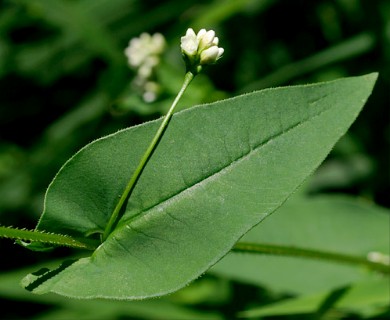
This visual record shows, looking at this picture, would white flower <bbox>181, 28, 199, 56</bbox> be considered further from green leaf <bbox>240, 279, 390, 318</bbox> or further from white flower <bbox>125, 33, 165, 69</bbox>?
white flower <bbox>125, 33, 165, 69</bbox>

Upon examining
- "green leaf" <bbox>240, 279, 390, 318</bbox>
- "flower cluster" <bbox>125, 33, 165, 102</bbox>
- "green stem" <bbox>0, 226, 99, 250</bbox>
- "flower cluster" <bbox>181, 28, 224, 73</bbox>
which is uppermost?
"flower cluster" <bbox>125, 33, 165, 102</bbox>

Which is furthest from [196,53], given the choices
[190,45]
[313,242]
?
[313,242]

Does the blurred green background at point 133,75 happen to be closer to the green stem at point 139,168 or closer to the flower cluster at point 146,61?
the flower cluster at point 146,61

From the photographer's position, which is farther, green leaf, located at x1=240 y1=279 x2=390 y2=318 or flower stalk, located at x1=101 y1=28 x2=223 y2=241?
green leaf, located at x1=240 y1=279 x2=390 y2=318

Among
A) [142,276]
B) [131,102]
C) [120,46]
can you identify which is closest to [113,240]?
[142,276]

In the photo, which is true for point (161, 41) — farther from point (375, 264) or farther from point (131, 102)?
point (375, 264)

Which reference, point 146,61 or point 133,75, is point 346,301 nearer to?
point 146,61

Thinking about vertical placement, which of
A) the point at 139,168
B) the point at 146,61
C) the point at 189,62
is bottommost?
the point at 139,168

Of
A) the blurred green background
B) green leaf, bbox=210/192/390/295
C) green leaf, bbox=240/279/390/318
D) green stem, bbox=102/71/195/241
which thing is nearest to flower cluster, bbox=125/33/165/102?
the blurred green background
